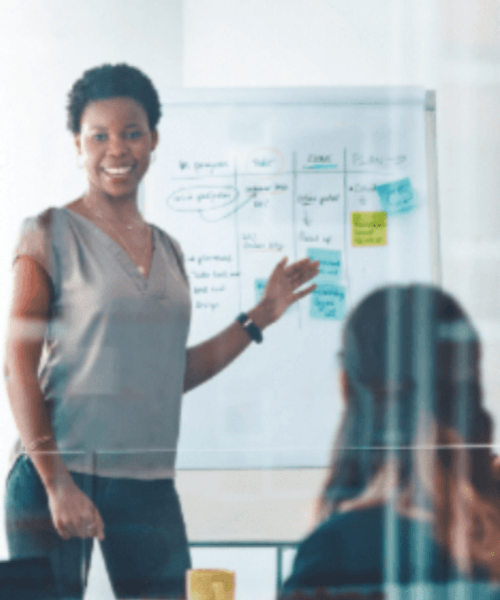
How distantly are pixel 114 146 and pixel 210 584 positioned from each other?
0.79 meters

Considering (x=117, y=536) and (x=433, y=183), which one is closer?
(x=117, y=536)

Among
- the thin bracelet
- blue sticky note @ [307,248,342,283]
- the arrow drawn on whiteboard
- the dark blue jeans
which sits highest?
the arrow drawn on whiteboard

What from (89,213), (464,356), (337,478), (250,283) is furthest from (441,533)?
(89,213)

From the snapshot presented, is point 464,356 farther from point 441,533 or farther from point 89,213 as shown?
point 89,213

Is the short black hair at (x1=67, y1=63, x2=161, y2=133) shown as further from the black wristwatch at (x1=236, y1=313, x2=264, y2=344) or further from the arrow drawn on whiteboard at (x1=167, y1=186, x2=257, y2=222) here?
the black wristwatch at (x1=236, y1=313, x2=264, y2=344)

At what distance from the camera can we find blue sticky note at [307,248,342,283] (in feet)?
3.70

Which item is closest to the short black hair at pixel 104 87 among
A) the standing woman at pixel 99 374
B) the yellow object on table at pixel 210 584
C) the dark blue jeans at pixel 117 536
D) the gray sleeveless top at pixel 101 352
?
the standing woman at pixel 99 374

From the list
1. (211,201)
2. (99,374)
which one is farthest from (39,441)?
(211,201)

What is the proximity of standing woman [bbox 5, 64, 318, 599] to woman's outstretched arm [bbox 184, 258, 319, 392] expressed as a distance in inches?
1.8

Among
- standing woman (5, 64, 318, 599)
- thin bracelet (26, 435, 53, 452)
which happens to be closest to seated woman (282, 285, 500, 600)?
standing woman (5, 64, 318, 599)

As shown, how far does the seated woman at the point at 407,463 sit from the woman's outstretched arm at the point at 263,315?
0.12 meters

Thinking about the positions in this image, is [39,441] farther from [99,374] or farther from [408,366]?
[408,366]

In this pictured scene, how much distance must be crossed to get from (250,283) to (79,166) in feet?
1.21

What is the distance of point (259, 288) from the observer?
1129 mm
